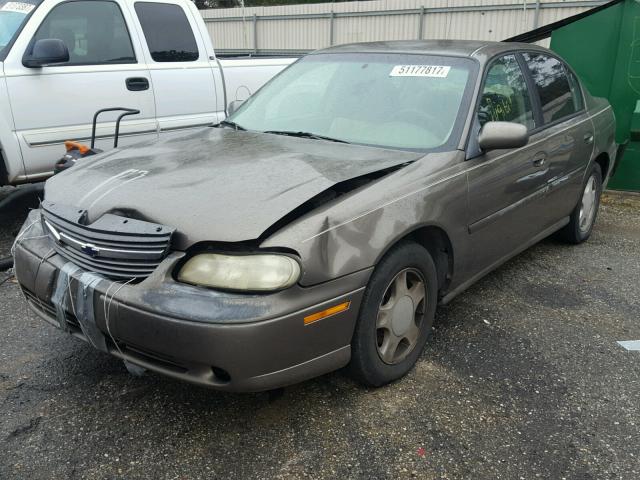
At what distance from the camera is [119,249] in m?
2.49

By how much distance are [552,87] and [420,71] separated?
137 cm

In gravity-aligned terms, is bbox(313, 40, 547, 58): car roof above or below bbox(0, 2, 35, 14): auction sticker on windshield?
below

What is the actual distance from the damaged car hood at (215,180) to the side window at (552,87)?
63.8 inches

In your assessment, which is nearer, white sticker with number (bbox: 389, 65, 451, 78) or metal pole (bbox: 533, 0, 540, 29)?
white sticker with number (bbox: 389, 65, 451, 78)

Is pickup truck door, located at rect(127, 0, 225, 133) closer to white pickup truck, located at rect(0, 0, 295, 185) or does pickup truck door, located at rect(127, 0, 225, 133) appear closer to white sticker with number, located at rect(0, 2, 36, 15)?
white pickup truck, located at rect(0, 0, 295, 185)

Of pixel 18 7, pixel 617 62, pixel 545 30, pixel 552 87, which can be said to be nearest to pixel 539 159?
pixel 552 87

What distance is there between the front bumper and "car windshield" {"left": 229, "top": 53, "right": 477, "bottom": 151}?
112cm

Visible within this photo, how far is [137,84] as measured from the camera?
547 centimetres

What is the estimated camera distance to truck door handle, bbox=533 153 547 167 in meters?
3.89

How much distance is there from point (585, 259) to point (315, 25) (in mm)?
15352

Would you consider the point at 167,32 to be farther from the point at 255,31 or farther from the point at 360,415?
the point at 255,31

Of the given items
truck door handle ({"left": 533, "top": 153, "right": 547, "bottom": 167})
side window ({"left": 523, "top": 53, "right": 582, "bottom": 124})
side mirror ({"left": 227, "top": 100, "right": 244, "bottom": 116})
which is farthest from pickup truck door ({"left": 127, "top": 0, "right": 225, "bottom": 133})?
truck door handle ({"left": 533, "top": 153, "right": 547, "bottom": 167})

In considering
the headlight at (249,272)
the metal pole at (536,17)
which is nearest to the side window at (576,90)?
the headlight at (249,272)

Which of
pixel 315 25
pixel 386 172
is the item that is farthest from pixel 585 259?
pixel 315 25
